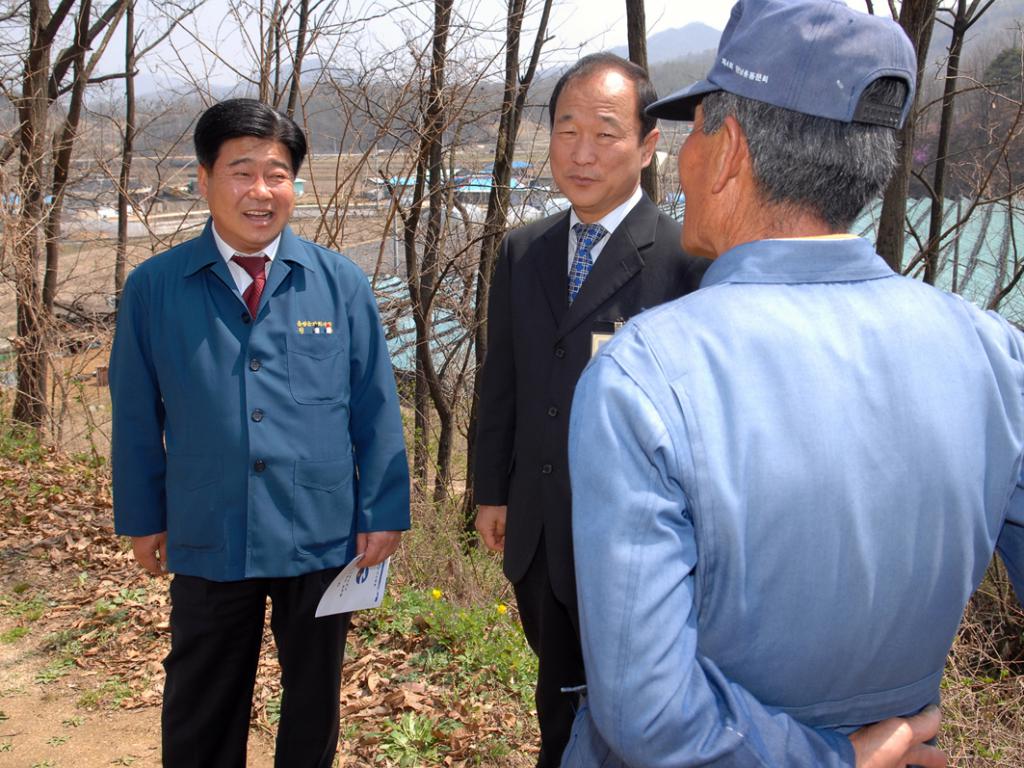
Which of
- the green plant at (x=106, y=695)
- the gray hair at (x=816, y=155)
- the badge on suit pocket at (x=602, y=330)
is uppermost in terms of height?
the gray hair at (x=816, y=155)

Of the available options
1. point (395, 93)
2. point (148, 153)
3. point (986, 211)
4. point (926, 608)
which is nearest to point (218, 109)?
point (926, 608)

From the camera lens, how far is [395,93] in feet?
23.7

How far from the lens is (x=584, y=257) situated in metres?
2.48

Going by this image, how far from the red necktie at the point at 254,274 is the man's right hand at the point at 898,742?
6.39ft

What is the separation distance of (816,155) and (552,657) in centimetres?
170

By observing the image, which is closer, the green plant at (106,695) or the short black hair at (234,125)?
the short black hair at (234,125)

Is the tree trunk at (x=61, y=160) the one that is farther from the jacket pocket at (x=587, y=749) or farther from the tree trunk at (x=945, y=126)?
the tree trunk at (x=945, y=126)

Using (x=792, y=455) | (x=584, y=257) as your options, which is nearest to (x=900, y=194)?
(x=584, y=257)

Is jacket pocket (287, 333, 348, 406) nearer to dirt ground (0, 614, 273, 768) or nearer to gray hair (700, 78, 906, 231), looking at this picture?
dirt ground (0, 614, 273, 768)

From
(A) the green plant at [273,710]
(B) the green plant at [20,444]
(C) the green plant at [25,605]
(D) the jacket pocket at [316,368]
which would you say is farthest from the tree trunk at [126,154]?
(D) the jacket pocket at [316,368]

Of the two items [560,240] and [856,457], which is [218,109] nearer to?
[560,240]

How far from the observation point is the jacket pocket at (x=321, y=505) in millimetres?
2451

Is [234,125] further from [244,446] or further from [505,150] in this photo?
[505,150]

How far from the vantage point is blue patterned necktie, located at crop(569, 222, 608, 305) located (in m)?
2.47
